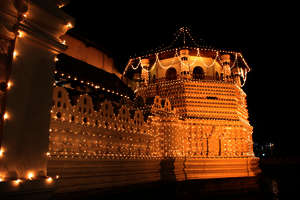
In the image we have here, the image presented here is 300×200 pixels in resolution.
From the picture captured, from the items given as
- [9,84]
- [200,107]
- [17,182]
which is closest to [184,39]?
[200,107]

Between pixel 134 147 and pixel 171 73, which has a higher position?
pixel 171 73

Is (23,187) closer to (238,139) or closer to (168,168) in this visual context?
(168,168)

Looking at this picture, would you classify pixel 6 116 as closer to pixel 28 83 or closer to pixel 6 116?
pixel 6 116

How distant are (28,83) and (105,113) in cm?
410

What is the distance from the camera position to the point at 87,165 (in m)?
7.31

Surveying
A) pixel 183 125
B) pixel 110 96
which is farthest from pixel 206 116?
pixel 110 96

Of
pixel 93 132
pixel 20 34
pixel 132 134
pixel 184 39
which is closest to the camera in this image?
pixel 20 34

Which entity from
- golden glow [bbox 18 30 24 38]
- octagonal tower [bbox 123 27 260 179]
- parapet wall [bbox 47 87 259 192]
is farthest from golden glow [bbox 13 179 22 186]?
octagonal tower [bbox 123 27 260 179]

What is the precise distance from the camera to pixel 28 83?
4176mm

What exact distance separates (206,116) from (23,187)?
11463 millimetres

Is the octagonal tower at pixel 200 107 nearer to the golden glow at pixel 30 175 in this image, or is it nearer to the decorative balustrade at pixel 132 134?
the decorative balustrade at pixel 132 134

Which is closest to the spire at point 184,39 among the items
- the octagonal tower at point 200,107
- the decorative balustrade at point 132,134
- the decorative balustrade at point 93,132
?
the octagonal tower at point 200,107

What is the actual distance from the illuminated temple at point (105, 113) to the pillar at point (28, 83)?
15 millimetres

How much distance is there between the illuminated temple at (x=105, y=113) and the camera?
404 cm
